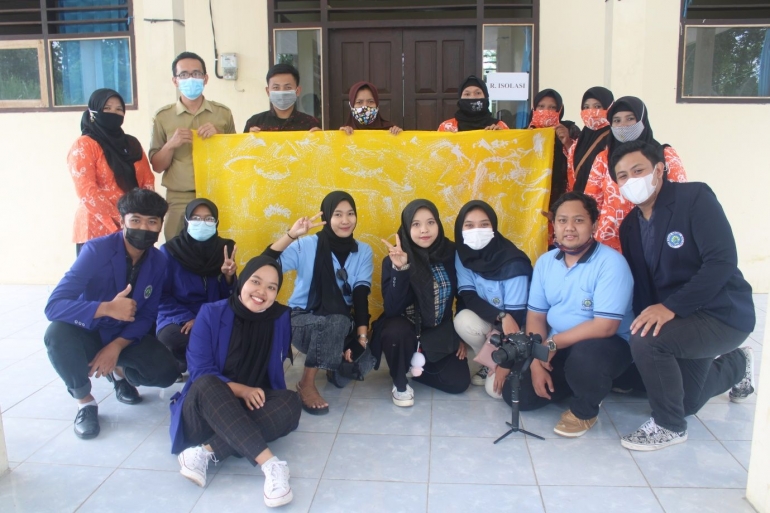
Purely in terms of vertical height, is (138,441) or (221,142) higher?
(221,142)

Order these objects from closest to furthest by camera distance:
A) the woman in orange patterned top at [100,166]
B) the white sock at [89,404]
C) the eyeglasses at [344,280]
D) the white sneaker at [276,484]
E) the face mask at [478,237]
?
the white sneaker at [276,484] < the white sock at [89,404] < the face mask at [478,237] < the eyeglasses at [344,280] < the woman in orange patterned top at [100,166]

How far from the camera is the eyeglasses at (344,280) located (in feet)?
10.8

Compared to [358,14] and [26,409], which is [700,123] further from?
[26,409]

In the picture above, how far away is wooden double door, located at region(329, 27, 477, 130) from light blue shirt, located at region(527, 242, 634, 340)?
271cm

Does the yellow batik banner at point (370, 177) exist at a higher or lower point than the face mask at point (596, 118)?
lower

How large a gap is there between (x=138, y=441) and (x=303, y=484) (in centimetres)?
87

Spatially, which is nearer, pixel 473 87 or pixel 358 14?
pixel 473 87

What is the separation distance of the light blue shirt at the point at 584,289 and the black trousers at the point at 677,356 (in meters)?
0.20

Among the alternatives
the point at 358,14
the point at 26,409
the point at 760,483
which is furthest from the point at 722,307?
the point at 358,14

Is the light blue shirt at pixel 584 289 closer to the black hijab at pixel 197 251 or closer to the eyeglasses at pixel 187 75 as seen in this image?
the black hijab at pixel 197 251

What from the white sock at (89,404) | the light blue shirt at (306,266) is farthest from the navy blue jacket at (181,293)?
the white sock at (89,404)

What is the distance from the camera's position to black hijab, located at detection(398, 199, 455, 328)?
3.21 m

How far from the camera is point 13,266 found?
5.74 meters

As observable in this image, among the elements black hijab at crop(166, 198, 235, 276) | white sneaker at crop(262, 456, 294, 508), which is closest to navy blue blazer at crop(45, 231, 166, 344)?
black hijab at crop(166, 198, 235, 276)
